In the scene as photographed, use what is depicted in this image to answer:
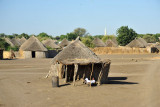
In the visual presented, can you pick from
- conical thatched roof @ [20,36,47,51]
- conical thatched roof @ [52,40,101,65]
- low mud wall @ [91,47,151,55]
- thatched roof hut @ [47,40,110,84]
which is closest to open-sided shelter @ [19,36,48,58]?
conical thatched roof @ [20,36,47,51]

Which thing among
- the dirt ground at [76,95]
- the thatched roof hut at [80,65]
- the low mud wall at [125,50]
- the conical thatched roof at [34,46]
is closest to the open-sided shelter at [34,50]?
the conical thatched roof at [34,46]

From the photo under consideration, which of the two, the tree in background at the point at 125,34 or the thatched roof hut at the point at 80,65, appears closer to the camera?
the thatched roof hut at the point at 80,65

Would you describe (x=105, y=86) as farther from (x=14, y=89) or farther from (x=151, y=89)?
(x=14, y=89)

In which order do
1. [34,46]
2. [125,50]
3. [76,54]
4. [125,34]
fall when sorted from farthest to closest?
[125,34]
[125,50]
[34,46]
[76,54]

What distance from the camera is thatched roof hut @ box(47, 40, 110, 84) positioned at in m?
15.4

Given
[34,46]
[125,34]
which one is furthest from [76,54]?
[125,34]

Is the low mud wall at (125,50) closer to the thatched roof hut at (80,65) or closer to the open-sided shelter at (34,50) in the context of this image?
the open-sided shelter at (34,50)

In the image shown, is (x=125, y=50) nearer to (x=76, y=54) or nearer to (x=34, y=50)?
(x=34, y=50)

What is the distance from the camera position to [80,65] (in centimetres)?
1611

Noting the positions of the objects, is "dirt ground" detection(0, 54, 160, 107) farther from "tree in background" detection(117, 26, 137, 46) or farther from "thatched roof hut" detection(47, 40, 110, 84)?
"tree in background" detection(117, 26, 137, 46)

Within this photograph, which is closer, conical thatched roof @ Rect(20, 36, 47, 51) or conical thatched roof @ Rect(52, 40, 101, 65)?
conical thatched roof @ Rect(52, 40, 101, 65)

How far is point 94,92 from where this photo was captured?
13258 millimetres

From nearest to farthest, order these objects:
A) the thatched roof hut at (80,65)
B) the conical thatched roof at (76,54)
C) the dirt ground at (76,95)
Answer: the dirt ground at (76,95)
the thatched roof hut at (80,65)
the conical thatched roof at (76,54)

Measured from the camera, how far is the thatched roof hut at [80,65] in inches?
605
